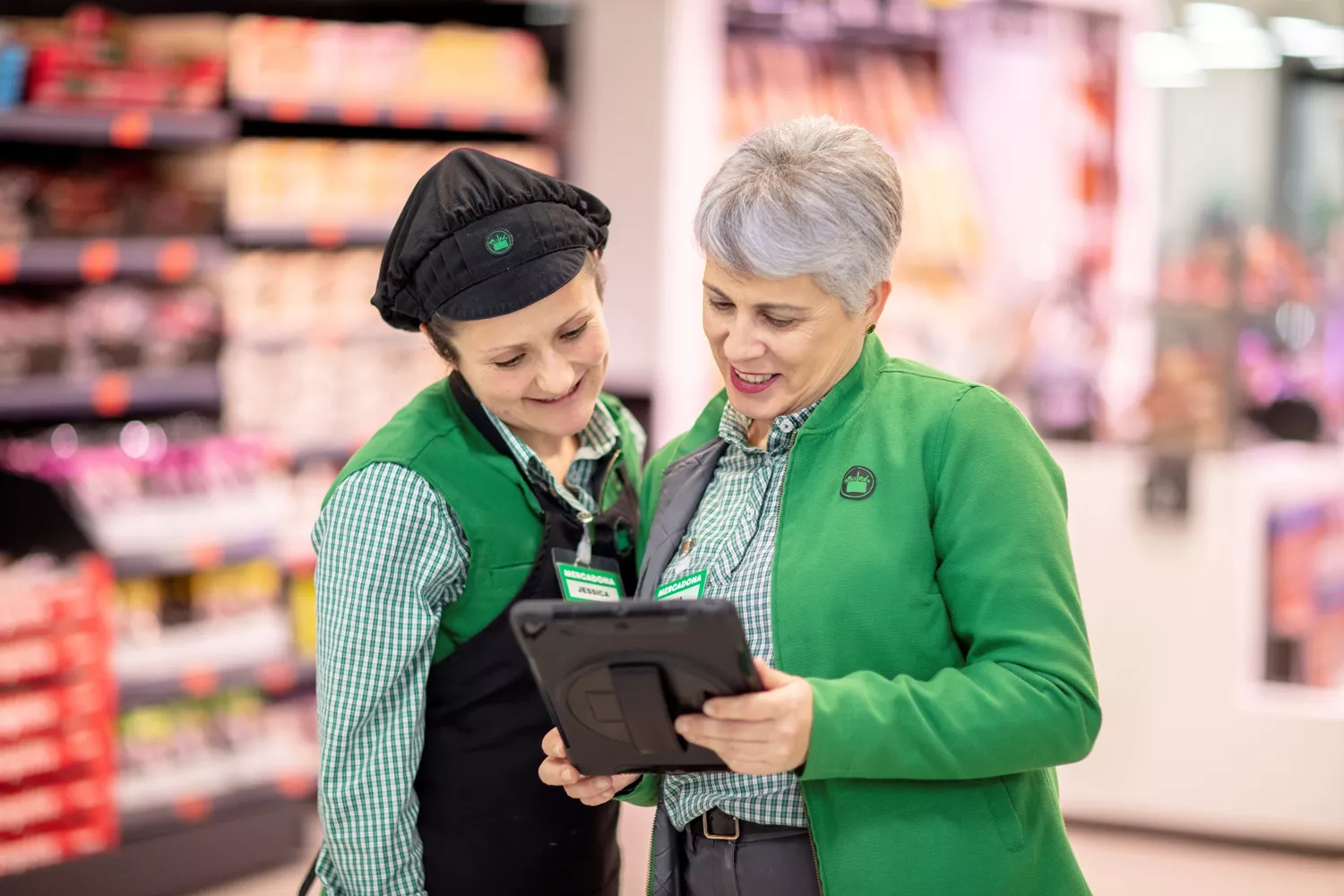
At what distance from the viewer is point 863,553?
1551mm

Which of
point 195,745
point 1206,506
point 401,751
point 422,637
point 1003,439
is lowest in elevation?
point 195,745

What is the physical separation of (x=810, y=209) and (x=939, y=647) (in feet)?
1.78

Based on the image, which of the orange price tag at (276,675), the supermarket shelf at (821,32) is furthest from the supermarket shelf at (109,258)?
the supermarket shelf at (821,32)

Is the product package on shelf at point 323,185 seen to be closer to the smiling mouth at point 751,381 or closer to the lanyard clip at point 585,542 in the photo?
the lanyard clip at point 585,542

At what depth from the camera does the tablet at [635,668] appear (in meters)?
1.34

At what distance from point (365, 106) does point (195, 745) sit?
2245 mm

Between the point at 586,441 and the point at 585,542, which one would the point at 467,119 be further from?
the point at 585,542

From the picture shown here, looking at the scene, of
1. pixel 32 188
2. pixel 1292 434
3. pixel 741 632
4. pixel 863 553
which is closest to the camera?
pixel 741 632

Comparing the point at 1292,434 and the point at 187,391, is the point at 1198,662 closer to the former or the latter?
the point at 1292,434

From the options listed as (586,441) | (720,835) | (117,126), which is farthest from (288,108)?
(720,835)

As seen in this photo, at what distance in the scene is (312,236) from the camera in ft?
15.1

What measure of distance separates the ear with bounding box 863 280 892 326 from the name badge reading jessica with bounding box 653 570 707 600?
393 millimetres

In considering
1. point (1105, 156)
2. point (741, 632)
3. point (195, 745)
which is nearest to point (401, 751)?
point (741, 632)

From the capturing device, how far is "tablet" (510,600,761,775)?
134 centimetres
